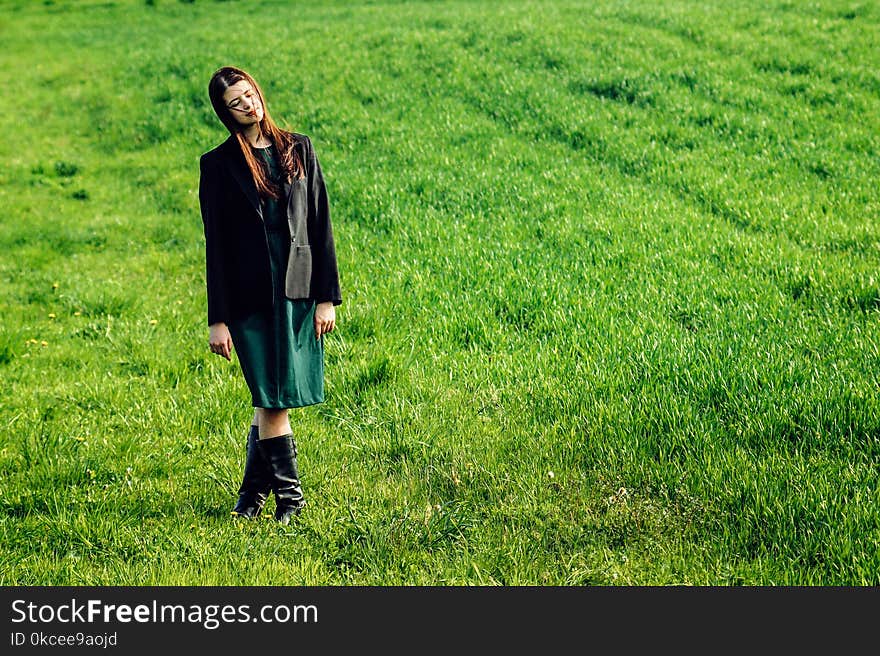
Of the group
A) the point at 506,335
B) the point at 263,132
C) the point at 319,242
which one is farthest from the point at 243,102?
the point at 506,335

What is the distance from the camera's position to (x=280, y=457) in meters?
3.86

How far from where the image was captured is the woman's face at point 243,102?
349cm

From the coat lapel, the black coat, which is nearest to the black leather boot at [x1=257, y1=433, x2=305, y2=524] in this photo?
the black coat

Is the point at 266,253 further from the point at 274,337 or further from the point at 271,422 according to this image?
the point at 271,422

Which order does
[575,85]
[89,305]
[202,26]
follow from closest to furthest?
[89,305] → [575,85] → [202,26]

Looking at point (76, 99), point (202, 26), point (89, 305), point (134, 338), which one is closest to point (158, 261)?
point (89, 305)

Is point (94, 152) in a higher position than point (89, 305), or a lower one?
higher

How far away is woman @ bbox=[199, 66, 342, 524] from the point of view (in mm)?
3584

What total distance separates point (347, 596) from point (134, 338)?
4.07 m

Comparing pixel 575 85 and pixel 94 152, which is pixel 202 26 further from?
pixel 575 85

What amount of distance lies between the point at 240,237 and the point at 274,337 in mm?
498

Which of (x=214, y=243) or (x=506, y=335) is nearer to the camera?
(x=214, y=243)

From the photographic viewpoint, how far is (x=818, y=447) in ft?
13.5

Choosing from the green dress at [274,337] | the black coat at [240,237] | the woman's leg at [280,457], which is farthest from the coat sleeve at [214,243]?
the woman's leg at [280,457]
